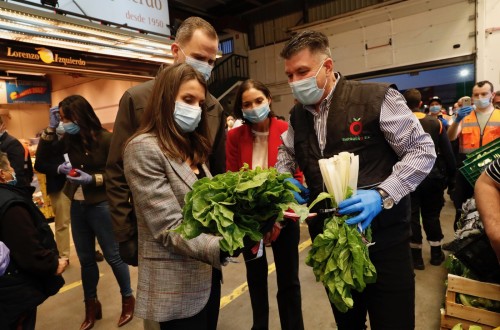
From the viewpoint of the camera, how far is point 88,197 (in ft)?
8.42

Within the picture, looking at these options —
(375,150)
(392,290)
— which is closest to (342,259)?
(392,290)

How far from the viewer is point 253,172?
1.20 meters

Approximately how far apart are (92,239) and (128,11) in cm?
459

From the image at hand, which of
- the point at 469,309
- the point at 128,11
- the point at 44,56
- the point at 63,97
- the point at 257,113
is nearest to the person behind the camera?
the point at 469,309

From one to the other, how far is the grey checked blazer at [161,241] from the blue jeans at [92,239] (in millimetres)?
→ 1386

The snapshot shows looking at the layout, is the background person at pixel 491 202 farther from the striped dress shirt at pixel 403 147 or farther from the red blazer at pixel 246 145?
the red blazer at pixel 246 145

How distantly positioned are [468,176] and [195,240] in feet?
7.37

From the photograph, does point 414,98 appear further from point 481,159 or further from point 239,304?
point 239,304

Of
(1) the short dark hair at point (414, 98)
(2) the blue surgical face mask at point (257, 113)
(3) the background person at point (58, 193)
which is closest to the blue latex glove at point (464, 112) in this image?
(1) the short dark hair at point (414, 98)

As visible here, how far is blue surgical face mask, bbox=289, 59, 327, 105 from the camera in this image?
62.2 inches

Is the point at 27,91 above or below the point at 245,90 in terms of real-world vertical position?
above

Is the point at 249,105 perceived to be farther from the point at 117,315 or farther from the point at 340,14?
the point at 340,14

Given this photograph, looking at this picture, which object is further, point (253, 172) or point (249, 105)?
point (249, 105)

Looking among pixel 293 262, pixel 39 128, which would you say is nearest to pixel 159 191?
pixel 293 262
